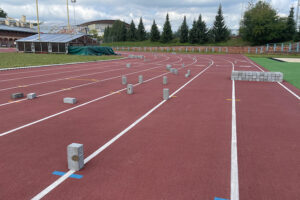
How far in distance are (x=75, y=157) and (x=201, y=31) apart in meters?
78.7

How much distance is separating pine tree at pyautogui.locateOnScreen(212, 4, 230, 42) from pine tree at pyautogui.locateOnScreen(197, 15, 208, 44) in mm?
2988

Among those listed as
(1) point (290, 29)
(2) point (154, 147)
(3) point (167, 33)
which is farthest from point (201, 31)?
(2) point (154, 147)

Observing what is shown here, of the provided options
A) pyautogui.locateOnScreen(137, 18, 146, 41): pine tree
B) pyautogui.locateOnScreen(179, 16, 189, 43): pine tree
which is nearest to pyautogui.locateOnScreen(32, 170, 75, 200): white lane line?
pyautogui.locateOnScreen(179, 16, 189, 43): pine tree

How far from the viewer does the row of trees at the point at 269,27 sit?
211ft

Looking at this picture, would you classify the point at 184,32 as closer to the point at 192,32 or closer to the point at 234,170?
the point at 192,32

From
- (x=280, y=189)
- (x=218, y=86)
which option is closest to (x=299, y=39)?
(x=218, y=86)

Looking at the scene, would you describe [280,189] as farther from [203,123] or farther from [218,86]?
[218,86]

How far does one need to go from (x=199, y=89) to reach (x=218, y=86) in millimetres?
1620

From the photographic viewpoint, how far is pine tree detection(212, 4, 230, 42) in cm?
7638

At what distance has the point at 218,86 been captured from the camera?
13594 mm

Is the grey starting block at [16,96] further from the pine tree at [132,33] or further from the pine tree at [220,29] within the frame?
the pine tree at [132,33]

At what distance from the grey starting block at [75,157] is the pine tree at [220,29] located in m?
78.6

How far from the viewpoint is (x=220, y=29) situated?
250 feet

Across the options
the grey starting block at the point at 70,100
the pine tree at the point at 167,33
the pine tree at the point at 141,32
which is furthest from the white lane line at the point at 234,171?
the pine tree at the point at 141,32
